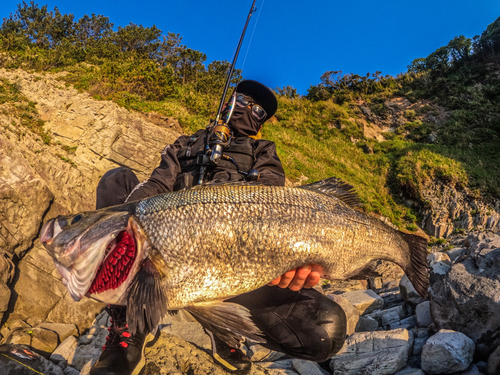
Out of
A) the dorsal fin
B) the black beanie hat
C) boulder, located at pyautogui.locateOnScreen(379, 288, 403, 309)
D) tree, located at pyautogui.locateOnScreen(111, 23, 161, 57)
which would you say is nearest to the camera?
the dorsal fin

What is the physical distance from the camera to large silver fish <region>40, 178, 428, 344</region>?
183 centimetres

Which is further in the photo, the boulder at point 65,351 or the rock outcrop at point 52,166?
the rock outcrop at point 52,166

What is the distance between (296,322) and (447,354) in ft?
5.43

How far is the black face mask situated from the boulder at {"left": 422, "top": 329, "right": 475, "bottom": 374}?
3198 mm

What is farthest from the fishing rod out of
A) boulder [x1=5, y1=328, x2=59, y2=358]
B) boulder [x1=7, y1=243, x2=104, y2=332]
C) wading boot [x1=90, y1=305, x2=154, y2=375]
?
boulder [x1=7, y1=243, x2=104, y2=332]

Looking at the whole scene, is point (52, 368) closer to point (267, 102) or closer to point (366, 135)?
point (267, 102)

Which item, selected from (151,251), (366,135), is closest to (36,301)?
(151,251)

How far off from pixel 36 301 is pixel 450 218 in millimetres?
13249

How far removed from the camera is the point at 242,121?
3846 mm

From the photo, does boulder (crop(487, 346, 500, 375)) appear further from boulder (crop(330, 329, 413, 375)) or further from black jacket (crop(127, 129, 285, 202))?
black jacket (crop(127, 129, 285, 202))

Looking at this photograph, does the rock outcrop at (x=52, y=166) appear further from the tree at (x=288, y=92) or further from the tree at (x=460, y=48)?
the tree at (x=460, y=48)

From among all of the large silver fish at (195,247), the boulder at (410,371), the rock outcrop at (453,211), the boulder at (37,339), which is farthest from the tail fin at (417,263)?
the rock outcrop at (453,211)

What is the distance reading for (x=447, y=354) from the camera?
2.88 metres

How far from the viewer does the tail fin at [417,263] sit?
2.41 metres
